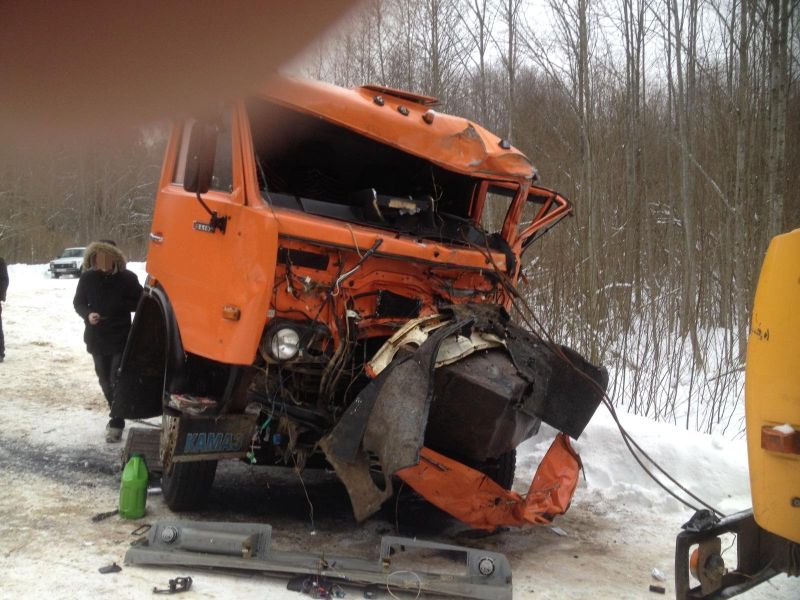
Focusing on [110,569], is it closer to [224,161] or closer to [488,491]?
[488,491]

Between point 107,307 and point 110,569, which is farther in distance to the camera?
point 107,307

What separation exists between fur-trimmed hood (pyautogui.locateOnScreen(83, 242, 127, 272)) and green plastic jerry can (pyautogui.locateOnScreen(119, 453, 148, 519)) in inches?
108

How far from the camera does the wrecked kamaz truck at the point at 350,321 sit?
→ 369cm

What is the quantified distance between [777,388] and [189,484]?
3.47m

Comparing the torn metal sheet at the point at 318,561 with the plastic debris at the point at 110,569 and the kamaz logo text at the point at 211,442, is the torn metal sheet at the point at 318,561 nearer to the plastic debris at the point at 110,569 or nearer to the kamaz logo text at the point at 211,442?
the plastic debris at the point at 110,569

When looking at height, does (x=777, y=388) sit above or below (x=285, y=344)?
below

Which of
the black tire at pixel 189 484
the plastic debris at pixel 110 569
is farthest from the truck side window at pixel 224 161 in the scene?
the plastic debris at pixel 110 569

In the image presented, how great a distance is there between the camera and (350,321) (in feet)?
13.0

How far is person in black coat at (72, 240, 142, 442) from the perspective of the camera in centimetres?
649

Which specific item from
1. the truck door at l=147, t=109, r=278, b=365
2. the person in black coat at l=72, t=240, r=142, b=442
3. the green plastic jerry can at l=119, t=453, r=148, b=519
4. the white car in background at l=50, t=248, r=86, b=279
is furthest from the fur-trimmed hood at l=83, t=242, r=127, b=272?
the white car in background at l=50, t=248, r=86, b=279

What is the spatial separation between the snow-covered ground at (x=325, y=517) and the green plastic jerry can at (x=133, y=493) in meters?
0.07

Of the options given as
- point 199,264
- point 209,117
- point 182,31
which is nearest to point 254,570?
point 199,264

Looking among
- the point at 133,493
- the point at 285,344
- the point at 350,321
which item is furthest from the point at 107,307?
the point at 350,321

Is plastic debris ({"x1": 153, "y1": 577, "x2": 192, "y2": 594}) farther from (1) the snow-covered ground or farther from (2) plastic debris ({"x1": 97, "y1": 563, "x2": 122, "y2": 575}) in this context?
(2) plastic debris ({"x1": 97, "y1": 563, "x2": 122, "y2": 575})
